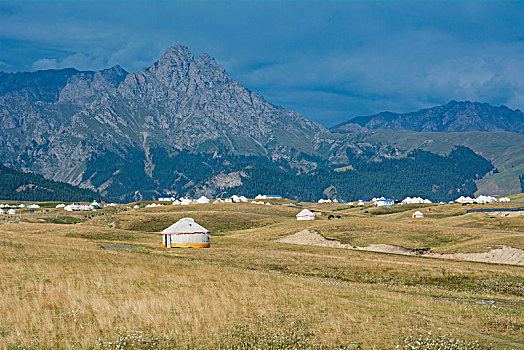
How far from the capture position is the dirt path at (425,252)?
69625 millimetres

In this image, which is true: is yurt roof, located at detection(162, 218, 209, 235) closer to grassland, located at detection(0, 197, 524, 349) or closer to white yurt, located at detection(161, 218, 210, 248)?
white yurt, located at detection(161, 218, 210, 248)

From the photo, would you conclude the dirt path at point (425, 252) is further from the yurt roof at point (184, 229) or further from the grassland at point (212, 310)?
the grassland at point (212, 310)

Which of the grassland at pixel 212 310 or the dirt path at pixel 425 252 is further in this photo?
the dirt path at pixel 425 252

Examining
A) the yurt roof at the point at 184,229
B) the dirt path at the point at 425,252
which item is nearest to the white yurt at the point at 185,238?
the yurt roof at the point at 184,229

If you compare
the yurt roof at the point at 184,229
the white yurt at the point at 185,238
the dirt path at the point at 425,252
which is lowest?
the dirt path at the point at 425,252

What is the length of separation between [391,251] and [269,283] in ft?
189

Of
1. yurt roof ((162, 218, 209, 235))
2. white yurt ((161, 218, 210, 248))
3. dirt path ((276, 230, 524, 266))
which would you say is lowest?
dirt path ((276, 230, 524, 266))

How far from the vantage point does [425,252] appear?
80.6 metres

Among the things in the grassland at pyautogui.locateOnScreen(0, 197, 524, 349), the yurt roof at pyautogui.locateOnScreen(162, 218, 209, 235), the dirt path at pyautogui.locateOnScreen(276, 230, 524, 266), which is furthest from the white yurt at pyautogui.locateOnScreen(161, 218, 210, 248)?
the grassland at pyautogui.locateOnScreen(0, 197, 524, 349)

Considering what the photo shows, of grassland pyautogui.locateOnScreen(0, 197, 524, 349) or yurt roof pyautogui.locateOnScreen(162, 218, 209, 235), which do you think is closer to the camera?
grassland pyautogui.locateOnScreen(0, 197, 524, 349)

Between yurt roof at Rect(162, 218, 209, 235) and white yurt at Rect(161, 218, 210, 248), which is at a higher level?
yurt roof at Rect(162, 218, 209, 235)

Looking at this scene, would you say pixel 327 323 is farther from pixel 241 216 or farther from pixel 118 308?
pixel 241 216

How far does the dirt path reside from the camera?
69625 mm

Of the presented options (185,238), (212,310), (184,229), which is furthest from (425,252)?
(212,310)
